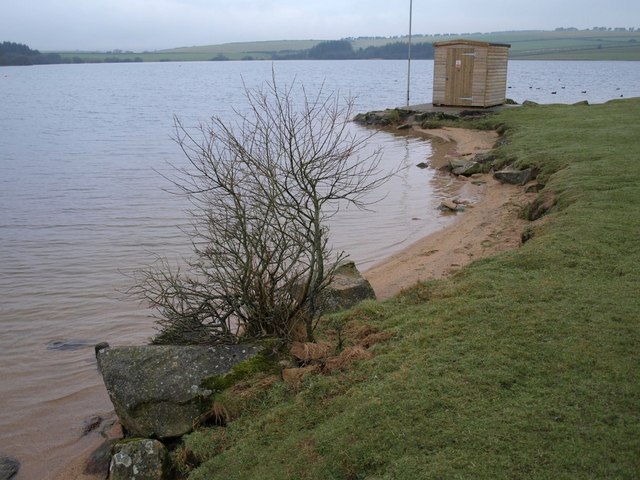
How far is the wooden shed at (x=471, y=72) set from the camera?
29938 millimetres

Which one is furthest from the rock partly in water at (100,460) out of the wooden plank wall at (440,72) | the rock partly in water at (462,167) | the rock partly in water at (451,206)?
the wooden plank wall at (440,72)

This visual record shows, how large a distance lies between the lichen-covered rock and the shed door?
28.0 meters

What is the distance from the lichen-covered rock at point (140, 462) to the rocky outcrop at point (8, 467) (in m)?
1.68

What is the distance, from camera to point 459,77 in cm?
3139

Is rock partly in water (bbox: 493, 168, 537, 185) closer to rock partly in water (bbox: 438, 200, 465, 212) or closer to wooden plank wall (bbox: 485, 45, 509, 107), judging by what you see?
rock partly in water (bbox: 438, 200, 465, 212)

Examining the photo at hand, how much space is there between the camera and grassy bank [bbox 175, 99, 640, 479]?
4.55 metres

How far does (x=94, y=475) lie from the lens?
6.30 meters

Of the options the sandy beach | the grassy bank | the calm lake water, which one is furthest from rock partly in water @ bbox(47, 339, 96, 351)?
the grassy bank

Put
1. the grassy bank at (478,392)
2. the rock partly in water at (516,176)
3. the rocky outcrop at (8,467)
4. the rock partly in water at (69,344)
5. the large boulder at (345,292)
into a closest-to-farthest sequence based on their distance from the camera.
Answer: the grassy bank at (478,392)
the rocky outcrop at (8,467)
the large boulder at (345,292)
the rock partly in water at (69,344)
the rock partly in water at (516,176)

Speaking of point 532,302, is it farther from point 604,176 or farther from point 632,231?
point 604,176

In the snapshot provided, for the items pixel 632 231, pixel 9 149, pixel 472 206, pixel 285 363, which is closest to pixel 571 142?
pixel 472 206

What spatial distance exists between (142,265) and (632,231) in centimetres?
914

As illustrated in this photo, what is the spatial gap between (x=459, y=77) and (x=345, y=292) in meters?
25.2

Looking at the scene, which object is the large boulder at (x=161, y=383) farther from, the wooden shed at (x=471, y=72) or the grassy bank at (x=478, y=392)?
the wooden shed at (x=471, y=72)
